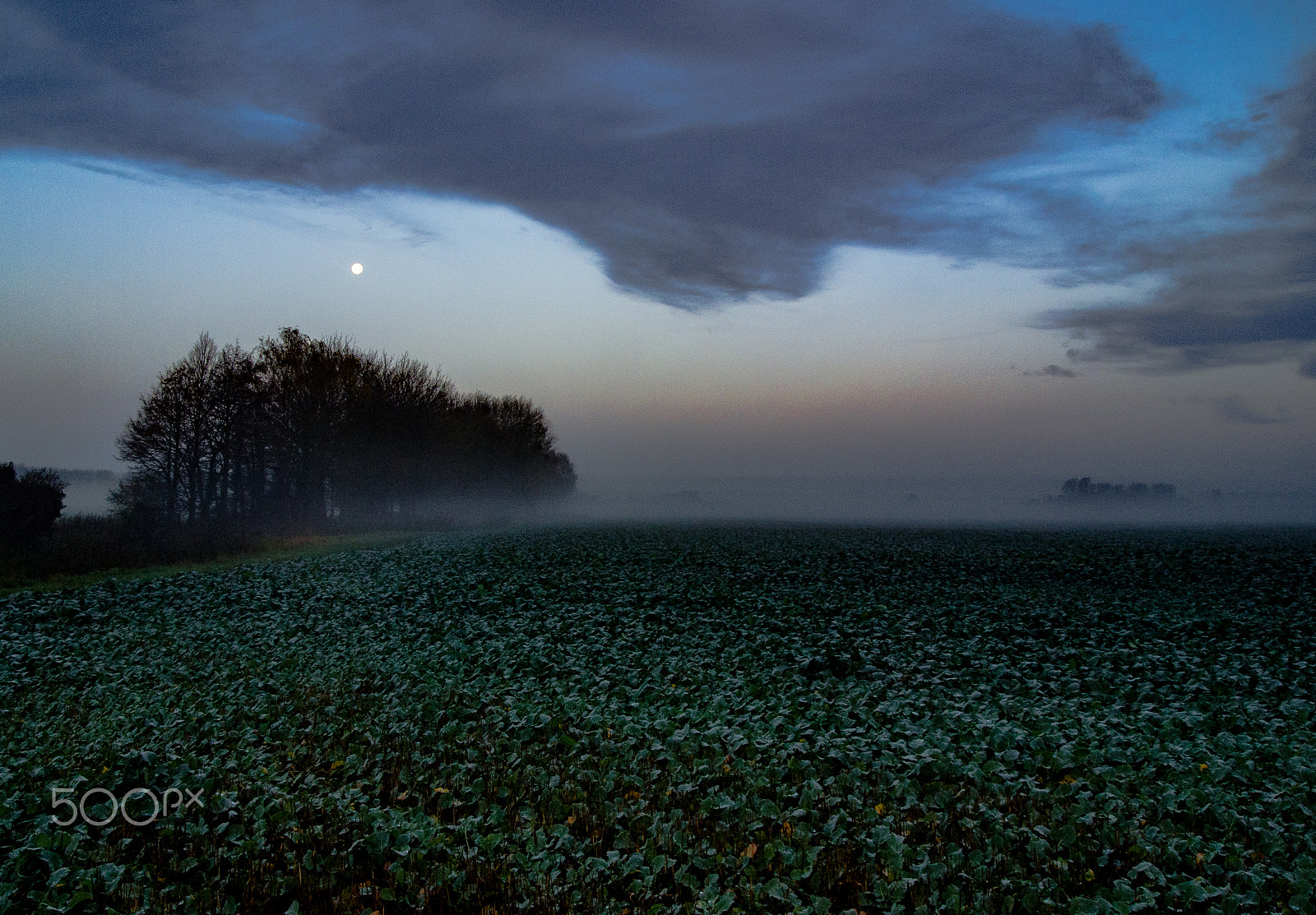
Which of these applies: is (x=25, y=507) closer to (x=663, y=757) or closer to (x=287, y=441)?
(x=287, y=441)

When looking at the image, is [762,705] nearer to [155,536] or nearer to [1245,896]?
[1245,896]

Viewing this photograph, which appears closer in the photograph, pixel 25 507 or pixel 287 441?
pixel 25 507

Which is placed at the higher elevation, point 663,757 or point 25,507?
point 25,507

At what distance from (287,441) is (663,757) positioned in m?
66.6

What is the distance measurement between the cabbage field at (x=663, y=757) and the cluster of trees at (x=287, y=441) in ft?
119

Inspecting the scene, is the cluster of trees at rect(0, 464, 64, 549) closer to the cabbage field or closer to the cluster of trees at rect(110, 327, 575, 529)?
the cluster of trees at rect(110, 327, 575, 529)

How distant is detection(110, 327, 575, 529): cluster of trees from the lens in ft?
200

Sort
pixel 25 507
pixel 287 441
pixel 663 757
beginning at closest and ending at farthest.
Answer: pixel 663 757
pixel 25 507
pixel 287 441

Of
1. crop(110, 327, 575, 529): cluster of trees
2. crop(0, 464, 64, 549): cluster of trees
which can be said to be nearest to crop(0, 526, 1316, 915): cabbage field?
crop(0, 464, 64, 549): cluster of trees

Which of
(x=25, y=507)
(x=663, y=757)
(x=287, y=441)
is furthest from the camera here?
(x=287, y=441)

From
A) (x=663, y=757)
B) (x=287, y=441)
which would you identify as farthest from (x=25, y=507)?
(x=663, y=757)

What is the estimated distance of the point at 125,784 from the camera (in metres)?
11.2

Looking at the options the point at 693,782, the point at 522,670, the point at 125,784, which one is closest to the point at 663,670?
the point at 522,670

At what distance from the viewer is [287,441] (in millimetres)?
68125
